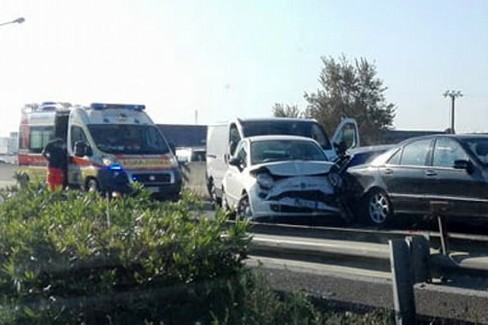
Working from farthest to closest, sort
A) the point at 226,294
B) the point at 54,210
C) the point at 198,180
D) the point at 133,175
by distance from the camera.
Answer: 1. the point at 198,180
2. the point at 133,175
3. the point at 54,210
4. the point at 226,294

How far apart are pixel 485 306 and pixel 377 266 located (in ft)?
4.40

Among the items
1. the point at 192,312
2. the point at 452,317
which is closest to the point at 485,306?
the point at 452,317

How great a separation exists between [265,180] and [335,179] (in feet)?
3.65

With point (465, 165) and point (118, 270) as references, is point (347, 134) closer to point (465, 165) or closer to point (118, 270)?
point (465, 165)

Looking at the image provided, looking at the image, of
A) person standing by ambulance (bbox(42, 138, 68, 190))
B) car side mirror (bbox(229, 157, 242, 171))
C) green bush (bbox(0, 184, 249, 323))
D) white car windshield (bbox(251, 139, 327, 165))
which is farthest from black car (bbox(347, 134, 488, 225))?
person standing by ambulance (bbox(42, 138, 68, 190))

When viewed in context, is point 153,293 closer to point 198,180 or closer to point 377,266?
point 377,266

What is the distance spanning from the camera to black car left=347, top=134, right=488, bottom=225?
12.2 metres

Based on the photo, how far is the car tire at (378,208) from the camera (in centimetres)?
1354

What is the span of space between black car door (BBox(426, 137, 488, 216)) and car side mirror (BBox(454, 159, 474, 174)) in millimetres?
14

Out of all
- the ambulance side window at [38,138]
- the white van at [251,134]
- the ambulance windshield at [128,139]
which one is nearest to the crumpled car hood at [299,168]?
the white van at [251,134]

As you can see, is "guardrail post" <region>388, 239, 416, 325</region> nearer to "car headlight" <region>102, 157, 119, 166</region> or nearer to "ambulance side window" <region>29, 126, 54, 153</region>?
"car headlight" <region>102, 157, 119, 166</region>

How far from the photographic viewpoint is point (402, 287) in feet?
17.6

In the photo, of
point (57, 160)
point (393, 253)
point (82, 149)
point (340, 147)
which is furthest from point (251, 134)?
point (393, 253)

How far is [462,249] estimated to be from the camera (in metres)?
6.73
